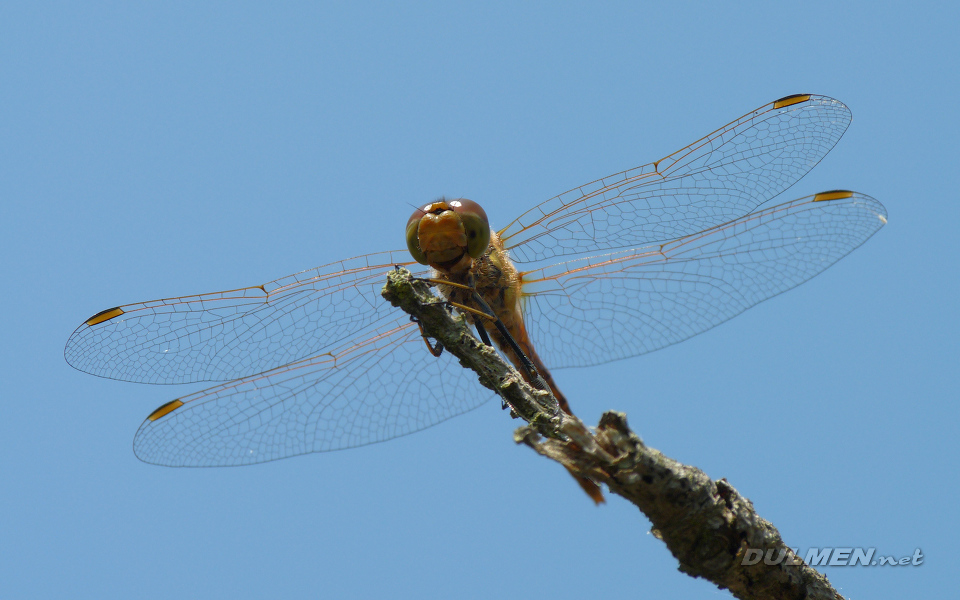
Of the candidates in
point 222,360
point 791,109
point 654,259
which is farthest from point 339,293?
point 791,109

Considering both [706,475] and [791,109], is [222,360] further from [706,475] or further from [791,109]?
[791,109]

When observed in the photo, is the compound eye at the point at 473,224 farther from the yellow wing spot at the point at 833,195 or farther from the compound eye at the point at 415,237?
the yellow wing spot at the point at 833,195

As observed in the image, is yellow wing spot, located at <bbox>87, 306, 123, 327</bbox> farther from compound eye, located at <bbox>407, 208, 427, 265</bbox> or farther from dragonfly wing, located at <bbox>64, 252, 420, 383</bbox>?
compound eye, located at <bbox>407, 208, 427, 265</bbox>

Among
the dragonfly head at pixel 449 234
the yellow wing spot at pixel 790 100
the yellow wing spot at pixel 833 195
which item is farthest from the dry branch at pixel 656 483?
the yellow wing spot at pixel 790 100

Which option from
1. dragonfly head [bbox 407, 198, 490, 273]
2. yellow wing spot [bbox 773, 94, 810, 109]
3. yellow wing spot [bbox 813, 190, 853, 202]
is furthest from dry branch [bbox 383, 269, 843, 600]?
yellow wing spot [bbox 773, 94, 810, 109]

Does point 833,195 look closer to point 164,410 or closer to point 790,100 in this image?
point 790,100

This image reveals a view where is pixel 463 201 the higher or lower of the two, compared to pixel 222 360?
higher
